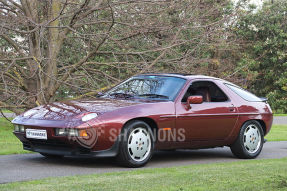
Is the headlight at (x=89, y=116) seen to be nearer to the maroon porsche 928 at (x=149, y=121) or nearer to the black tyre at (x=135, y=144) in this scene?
the maroon porsche 928 at (x=149, y=121)

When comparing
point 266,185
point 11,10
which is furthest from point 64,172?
point 11,10

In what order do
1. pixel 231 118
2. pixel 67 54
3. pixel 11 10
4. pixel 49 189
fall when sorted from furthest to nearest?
pixel 67 54, pixel 11 10, pixel 231 118, pixel 49 189

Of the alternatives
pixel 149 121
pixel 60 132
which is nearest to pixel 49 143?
pixel 60 132

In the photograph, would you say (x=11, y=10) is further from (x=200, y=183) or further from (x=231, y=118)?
(x=200, y=183)

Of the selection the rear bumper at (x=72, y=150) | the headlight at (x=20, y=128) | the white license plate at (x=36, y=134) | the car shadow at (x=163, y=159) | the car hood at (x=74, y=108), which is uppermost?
the car hood at (x=74, y=108)

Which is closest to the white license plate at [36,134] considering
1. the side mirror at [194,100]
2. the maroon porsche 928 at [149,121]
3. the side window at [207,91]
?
the maroon porsche 928 at [149,121]

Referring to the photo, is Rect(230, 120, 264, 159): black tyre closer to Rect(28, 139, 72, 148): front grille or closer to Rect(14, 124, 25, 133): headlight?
Rect(28, 139, 72, 148): front grille

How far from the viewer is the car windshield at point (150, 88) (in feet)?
27.6

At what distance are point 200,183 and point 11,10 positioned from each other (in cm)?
1022

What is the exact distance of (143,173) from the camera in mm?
6762

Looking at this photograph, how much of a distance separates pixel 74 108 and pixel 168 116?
1.44 metres

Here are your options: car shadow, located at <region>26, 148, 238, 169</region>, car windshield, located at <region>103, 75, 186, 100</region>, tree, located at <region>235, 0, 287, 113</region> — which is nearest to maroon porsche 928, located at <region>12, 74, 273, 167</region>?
car windshield, located at <region>103, 75, 186, 100</region>

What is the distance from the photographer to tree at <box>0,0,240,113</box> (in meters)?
14.1

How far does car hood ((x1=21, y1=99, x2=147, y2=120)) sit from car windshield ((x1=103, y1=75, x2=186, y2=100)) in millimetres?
411
